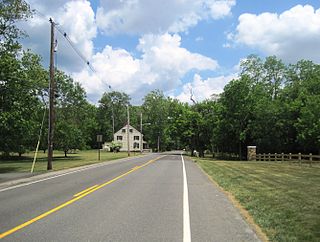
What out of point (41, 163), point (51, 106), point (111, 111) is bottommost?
point (41, 163)

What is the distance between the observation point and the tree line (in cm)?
2947

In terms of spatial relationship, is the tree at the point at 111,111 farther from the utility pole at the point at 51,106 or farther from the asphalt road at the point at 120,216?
the asphalt road at the point at 120,216

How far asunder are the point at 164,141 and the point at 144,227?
126682mm

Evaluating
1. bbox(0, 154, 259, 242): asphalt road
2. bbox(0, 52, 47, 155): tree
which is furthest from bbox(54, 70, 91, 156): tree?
bbox(0, 154, 259, 242): asphalt road

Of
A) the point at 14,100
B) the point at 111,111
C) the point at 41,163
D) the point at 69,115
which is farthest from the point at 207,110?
the point at 111,111

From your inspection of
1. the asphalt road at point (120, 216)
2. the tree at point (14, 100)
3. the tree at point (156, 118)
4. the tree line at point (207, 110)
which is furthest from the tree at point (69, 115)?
the tree at point (156, 118)

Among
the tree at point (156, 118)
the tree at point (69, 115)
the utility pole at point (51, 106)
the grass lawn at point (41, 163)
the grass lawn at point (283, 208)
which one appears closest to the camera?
the grass lawn at point (283, 208)

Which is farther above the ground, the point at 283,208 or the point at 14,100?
the point at 14,100

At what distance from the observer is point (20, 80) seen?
95.0 ft

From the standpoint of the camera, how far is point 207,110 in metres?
79.8

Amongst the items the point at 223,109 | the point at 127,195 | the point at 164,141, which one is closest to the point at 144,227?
the point at 127,195

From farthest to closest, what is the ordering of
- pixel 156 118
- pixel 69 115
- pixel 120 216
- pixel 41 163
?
pixel 156 118 → pixel 69 115 → pixel 41 163 → pixel 120 216

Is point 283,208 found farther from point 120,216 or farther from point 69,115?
point 69,115

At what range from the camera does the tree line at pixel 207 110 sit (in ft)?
96.7
